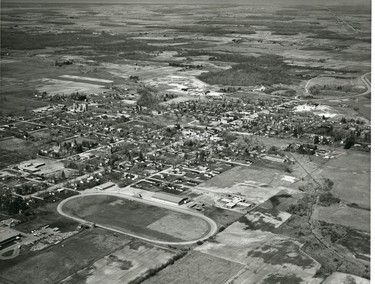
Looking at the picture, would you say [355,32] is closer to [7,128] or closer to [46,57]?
[46,57]

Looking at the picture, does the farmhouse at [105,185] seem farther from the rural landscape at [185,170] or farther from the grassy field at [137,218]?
the grassy field at [137,218]

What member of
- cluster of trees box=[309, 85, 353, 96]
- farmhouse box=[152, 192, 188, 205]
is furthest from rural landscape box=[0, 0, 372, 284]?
cluster of trees box=[309, 85, 353, 96]

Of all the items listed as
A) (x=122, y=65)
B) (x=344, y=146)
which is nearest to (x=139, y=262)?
(x=344, y=146)

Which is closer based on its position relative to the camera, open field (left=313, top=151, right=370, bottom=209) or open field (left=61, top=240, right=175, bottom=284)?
open field (left=61, top=240, right=175, bottom=284)

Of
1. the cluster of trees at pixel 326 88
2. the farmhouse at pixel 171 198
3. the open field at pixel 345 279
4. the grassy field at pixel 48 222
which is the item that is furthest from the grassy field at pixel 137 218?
the cluster of trees at pixel 326 88

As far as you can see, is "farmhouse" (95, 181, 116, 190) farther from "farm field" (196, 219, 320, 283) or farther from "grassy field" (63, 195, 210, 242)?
"farm field" (196, 219, 320, 283)

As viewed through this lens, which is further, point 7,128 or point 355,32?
point 355,32

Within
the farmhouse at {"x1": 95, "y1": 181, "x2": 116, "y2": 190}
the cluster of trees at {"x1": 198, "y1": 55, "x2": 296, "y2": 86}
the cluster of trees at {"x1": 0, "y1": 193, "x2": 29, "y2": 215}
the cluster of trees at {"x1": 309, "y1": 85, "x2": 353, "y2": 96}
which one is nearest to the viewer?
the cluster of trees at {"x1": 0, "y1": 193, "x2": 29, "y2": 215}
